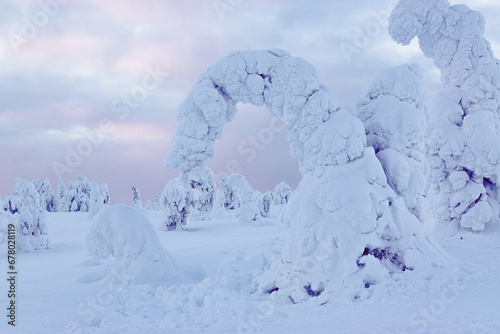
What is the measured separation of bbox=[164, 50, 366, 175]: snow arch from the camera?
5969mm

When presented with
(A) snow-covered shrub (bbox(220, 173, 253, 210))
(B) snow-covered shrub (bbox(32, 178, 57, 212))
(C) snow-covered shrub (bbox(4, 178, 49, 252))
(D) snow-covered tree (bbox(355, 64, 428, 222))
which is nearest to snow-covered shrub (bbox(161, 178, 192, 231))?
(C) snow-covered shrub (bbox(4, 178, 49, 252))

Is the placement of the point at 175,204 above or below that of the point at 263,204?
above

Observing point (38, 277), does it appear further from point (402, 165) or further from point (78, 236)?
point (78, 236)

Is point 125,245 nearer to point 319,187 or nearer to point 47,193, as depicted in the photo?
point 319,187

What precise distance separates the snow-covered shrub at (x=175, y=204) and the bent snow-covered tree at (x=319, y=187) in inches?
332

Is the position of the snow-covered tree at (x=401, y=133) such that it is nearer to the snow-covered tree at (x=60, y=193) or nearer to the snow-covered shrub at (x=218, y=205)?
the snow-covered shrub at (x=218, y=205)

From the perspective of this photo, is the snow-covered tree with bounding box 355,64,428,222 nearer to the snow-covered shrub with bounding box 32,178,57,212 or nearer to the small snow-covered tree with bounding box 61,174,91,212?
the small snow-covered tree with bounding box 61,174,91,212

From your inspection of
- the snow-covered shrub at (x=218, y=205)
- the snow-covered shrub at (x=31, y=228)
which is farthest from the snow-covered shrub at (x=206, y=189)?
the snow-covered shrub at (x=31, y=228)

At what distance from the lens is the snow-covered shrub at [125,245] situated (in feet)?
20.8

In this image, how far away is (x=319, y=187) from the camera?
5.86m

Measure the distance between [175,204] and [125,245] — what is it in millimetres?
8800

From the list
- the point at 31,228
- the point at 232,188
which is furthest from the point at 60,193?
the point at 31,228

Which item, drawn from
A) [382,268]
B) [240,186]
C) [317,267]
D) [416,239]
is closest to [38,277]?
[317,267]

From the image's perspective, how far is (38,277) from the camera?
7477 millimetres
